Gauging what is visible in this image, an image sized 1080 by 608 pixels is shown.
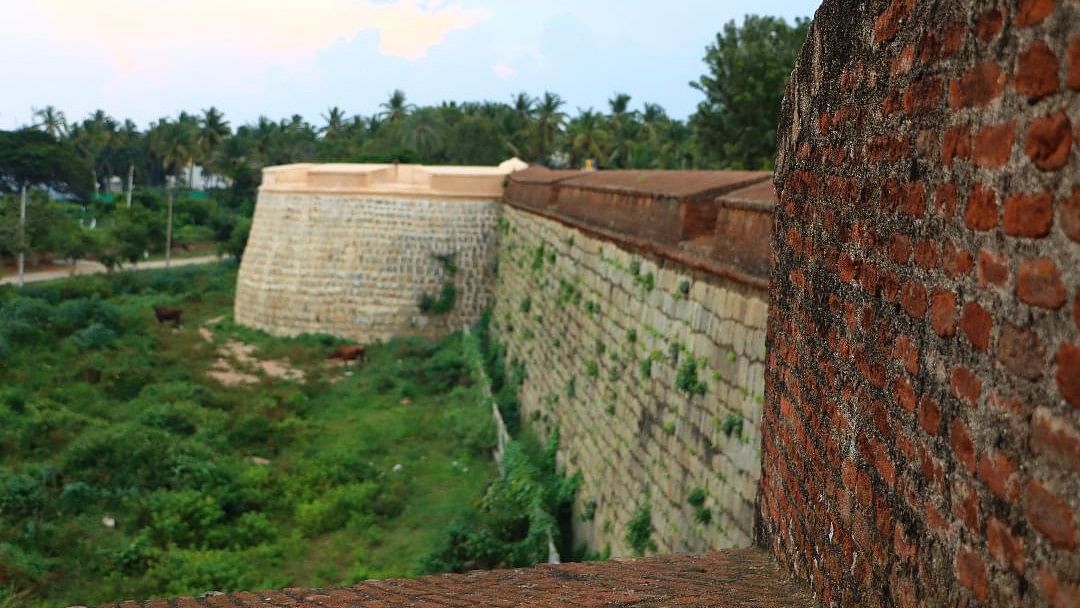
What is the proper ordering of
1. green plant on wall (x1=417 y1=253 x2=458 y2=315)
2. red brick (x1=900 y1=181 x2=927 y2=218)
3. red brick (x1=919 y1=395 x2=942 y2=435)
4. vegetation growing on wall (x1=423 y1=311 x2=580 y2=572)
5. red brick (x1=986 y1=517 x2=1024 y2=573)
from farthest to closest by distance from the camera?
green plant on wall (x1=417 y1=253 x2=458 y2=315) < vegetation growing on wall (x1=423 y1=311 x2=580 y2=572) < red brick (x1=900 y1=181 x2=927 y2=218) < red brick (x1=919 y1=395 x2=942 y2=435) < red brick (x1=986 y1=517 x2=1024 y2=573)

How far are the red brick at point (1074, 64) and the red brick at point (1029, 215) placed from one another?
185mm

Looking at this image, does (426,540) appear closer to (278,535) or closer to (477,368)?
(278,535)

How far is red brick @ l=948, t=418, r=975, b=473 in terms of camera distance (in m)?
1.94

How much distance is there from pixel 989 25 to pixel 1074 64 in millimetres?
377

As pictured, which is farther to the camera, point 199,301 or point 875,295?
point 199,301

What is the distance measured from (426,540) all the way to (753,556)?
747cm

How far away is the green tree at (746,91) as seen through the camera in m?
28.7

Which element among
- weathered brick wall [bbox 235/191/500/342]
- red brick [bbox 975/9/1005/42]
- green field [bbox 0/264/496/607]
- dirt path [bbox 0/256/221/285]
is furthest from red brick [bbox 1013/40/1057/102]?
dirt path [bbox 0/256/221/285]

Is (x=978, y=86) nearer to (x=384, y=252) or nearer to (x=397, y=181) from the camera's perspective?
(x=384, y=252)

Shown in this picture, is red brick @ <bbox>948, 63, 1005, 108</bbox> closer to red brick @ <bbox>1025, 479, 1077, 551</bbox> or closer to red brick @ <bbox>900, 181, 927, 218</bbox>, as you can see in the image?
red brick @ <bbox>900, 181, 927, 218</bbox>

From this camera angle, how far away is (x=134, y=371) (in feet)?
62.5

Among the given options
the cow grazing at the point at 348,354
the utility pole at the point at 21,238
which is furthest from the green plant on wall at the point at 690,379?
the utility pole at the point at 21,238

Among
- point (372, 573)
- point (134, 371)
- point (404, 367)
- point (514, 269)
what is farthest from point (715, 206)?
point (134, 371)

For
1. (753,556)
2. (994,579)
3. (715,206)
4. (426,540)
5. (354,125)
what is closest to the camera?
(994,579)
